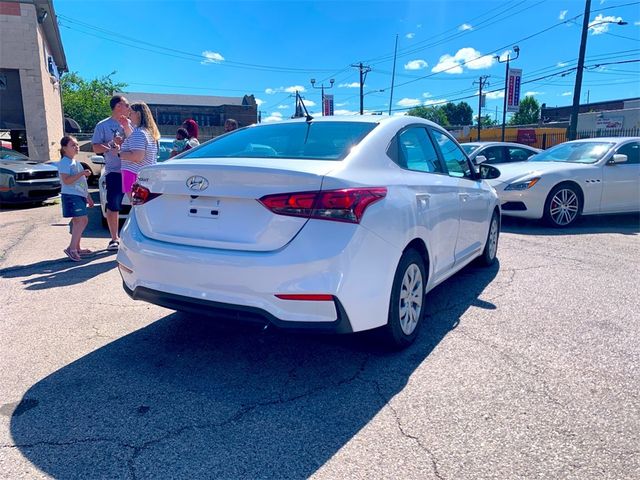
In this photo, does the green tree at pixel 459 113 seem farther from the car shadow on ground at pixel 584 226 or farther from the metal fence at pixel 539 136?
the car shadow on ground at pixel 584 226

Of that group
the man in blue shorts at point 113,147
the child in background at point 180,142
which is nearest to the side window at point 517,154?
the child in background at point 180,142

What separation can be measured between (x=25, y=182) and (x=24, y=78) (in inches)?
350

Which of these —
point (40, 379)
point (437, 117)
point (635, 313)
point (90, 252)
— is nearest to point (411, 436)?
point (40, 379)

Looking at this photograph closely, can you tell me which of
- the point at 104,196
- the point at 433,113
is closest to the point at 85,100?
the point at 104,196

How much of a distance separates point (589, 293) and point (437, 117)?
111906mm

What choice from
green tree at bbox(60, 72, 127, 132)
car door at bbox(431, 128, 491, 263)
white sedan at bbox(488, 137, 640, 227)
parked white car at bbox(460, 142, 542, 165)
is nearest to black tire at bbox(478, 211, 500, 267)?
car door at bbox(431, 128, 491, 263)

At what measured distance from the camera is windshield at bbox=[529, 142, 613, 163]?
8281mm

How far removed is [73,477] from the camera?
201 centimetres

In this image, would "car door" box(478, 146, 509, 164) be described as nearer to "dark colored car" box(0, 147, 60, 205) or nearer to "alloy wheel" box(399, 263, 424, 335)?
"alloy wheel" box(399, 263, 424, 335)

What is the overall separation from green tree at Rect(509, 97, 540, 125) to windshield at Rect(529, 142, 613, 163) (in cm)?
9337

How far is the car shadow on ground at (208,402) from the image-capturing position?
2.14m

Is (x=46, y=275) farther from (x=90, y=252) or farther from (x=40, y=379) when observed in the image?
(x=40, y=379)

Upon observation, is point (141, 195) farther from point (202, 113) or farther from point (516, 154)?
point (202, 113)

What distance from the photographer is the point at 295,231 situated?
8.38 feet
